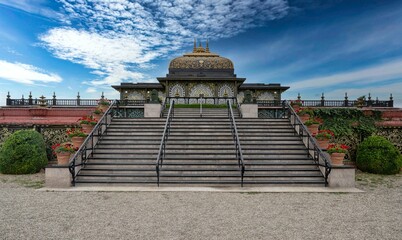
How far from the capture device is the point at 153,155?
12305 millimetres

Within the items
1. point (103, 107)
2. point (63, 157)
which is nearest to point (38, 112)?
point (103, 107)

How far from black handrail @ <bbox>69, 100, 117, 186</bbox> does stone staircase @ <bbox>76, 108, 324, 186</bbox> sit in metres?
0.26

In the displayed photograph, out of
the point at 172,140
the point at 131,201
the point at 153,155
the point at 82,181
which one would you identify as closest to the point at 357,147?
the point at 172,140

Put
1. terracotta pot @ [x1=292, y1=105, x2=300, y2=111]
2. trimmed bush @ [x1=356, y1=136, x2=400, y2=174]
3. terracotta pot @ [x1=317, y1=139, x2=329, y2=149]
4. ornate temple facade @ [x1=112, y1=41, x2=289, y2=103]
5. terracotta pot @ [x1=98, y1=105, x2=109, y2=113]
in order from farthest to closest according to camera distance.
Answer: ornate temple facade @ [x1=112, y1=41, x2=289, y2=103], terracotta pot @ [x1=292, y1=105, x2=300, y2=111], terracotta pot @ [x1=98, y1=105, x2=109, y2=113], trimmed bush @ [x1=356, y1=136, x2=400, y2=174], terracotta pot @ [x1=317, y1=139, x2=329, y2=149]

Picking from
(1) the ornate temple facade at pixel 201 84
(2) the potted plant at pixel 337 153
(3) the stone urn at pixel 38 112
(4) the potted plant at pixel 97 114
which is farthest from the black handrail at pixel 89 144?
(1) the ornate temple facade at pixel 201 84

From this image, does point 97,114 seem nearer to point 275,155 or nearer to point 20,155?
point 20,155

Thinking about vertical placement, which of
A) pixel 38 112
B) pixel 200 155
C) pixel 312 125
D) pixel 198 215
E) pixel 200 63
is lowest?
pixel 198 215

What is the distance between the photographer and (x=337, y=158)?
A: 10.9 m

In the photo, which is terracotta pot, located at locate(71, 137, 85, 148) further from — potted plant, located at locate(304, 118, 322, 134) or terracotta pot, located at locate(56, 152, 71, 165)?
potted plant, located at locate(304, 118, 322, 134)

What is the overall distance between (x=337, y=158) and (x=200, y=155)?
5.63 m

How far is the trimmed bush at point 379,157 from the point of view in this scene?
1357cm

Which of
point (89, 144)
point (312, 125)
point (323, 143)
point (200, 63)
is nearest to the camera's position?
point (323, 143)

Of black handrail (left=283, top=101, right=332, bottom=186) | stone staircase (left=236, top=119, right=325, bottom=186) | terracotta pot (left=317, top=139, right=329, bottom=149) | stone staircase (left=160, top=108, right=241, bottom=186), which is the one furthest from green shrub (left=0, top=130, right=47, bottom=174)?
terracotta pot (left=317, top=139, right=329, bottom=149)

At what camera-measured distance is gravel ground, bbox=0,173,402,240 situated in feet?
19.7
